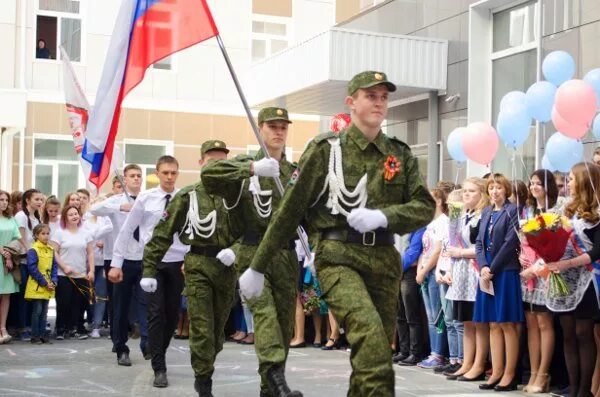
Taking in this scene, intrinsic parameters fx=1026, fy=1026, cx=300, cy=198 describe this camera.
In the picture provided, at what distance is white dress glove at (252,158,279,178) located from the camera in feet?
23.8

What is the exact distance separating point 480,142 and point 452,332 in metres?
1.99

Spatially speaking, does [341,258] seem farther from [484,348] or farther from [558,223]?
[484,348]

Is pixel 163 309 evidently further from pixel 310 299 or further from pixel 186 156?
pixel 186 156

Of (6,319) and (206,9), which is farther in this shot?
(6,319)

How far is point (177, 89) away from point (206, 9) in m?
19.4

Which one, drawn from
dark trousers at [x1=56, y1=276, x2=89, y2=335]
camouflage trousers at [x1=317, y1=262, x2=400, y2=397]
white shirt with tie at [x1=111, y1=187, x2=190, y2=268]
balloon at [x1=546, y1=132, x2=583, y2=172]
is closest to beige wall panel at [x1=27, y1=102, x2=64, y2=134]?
dark trousers at [x1=56, y1=276, x2=89, y2=335]

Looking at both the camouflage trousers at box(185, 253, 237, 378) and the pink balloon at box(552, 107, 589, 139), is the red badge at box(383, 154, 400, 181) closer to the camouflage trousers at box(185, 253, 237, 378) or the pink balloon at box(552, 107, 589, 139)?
the camouflage trousers at box(185, 253, 237, 378)

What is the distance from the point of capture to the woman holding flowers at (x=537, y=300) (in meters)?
9.17

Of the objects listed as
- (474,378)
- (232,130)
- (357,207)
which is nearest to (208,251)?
(357,207)

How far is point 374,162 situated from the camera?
19.3 ft

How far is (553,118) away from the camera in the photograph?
9680mm

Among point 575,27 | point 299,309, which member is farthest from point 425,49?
point 299,309

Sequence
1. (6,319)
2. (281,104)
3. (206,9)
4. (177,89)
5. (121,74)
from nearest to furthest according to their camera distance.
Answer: (206,9), (121,74), (6,319), (281,104), (177,89)

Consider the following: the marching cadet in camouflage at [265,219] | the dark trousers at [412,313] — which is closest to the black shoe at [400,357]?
the dark trousers at [412,313]
